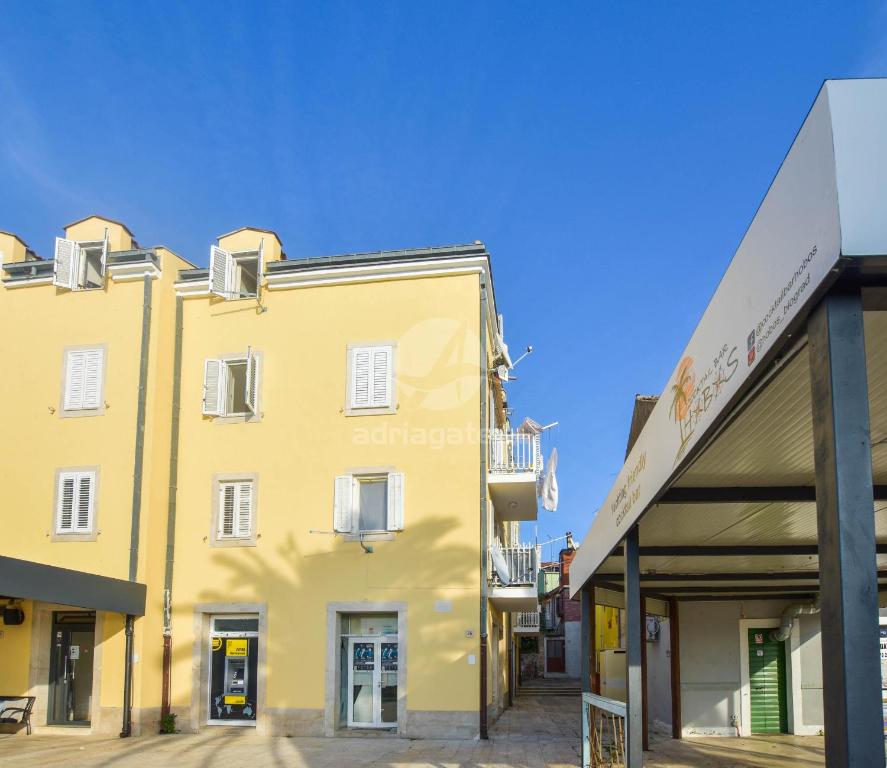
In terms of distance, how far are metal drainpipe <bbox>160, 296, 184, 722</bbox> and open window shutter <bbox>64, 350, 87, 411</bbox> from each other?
175cm

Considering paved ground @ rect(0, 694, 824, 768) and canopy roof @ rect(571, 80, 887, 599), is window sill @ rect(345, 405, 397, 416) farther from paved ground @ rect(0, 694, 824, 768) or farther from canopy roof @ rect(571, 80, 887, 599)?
canopy roof @ rect(571, 80, 887, 599)

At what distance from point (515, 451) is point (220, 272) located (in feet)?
22.1

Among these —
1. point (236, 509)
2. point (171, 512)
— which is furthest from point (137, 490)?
point (236, 509)

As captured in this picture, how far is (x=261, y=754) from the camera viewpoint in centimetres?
1455

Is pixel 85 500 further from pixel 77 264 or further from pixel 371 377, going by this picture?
pixel 371 377

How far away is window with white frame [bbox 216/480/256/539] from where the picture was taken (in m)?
17.9

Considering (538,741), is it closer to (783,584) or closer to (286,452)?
(783,584)

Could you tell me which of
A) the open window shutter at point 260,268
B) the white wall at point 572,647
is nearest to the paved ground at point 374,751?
the open window shutter at point 260,268

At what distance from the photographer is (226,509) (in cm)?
1809

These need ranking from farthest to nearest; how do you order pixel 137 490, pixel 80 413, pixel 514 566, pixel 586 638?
pixel 514 566, pixel 80 413, pixel 137 490, pixel 586 638

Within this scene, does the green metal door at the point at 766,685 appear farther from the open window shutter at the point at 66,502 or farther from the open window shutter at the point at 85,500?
the open window shutter at the point at 66,502

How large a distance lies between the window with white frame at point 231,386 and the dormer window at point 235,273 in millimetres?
1344

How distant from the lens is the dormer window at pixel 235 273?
18719 millimetres

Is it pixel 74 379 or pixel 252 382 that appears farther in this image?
pixel 74 379
